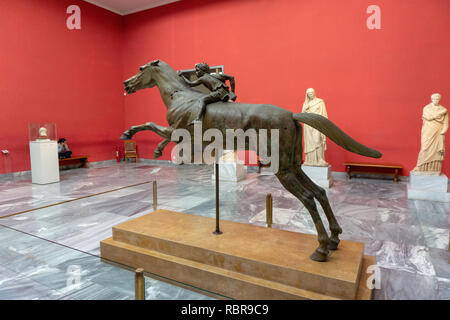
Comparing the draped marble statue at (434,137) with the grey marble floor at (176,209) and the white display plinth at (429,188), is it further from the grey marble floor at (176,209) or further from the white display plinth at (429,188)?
the grey marble floor at (176,209)

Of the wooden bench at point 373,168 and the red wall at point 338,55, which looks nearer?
the red wall at point 338,55

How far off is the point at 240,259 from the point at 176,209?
120 inches

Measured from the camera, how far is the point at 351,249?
285 cm

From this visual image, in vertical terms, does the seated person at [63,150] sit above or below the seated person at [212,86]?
below

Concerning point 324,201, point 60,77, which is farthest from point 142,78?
point 60,77

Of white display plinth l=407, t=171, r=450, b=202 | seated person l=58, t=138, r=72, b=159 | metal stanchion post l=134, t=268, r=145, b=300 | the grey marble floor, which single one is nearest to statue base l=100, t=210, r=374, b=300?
the grey marble floor

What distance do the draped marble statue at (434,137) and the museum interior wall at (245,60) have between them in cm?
153

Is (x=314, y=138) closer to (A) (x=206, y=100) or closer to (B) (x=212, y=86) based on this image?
(B) (x=212, y=86)

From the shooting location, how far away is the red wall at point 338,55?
310 inches

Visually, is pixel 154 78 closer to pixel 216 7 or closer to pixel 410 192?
pixel 410 192

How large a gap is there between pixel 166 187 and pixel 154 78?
449 cm

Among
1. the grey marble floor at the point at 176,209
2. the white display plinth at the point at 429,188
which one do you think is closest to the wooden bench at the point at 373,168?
the grey marble floor at the point at 176,209
